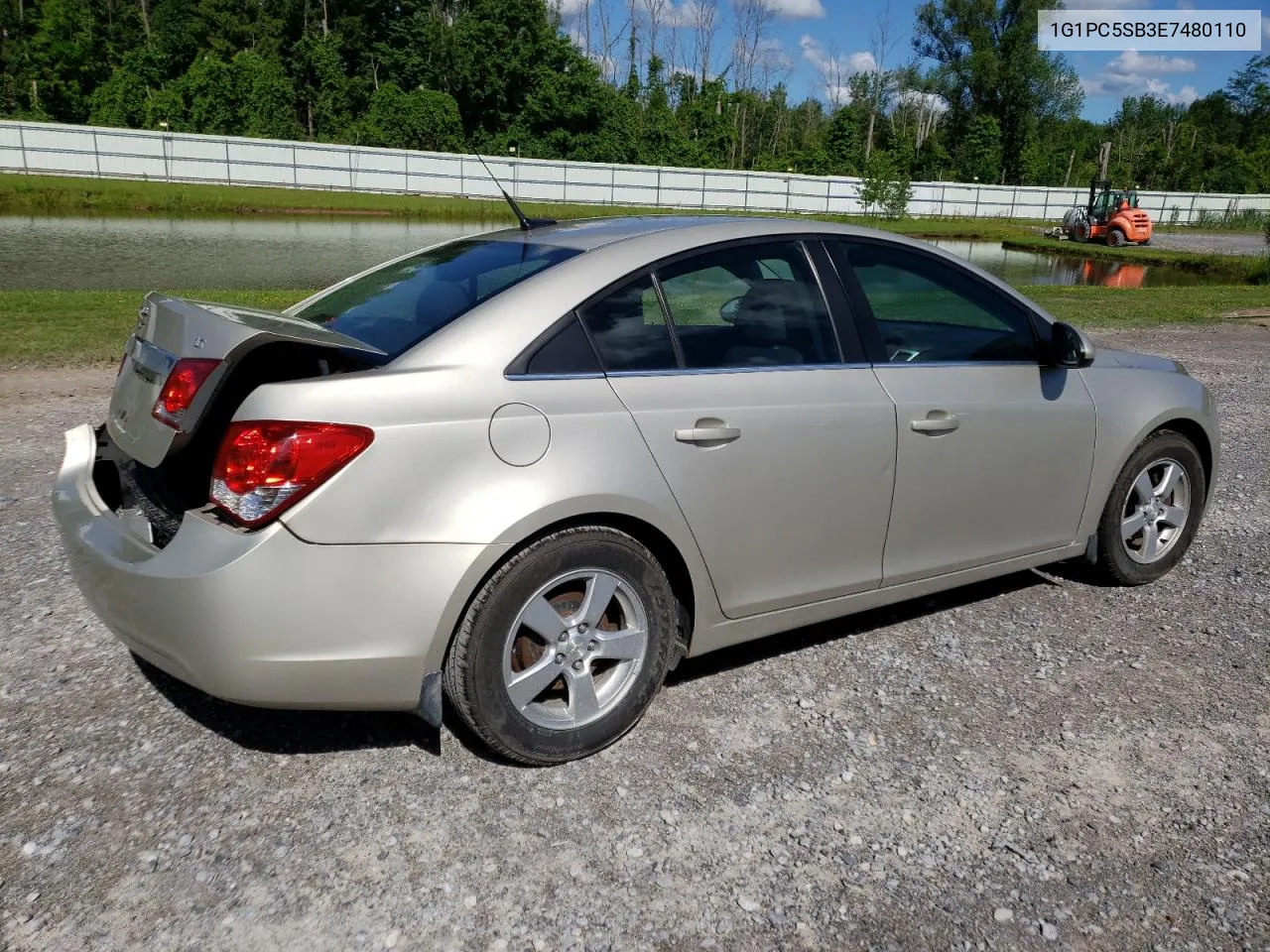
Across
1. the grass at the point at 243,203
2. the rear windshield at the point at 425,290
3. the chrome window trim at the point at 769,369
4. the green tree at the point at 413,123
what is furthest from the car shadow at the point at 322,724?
the green tree at the point at 413,123

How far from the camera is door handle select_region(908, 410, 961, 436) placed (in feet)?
12.7

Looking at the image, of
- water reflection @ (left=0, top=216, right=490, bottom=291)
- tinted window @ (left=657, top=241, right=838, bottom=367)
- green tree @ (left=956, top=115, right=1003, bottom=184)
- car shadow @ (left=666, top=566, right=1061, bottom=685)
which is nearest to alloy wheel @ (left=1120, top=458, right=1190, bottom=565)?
car shadow @ (left=666, top=566, right=1061, bottom=685)

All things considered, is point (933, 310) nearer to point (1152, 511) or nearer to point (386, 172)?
point (1152, 511)

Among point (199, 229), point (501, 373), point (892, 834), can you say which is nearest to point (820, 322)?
point (501, 373)

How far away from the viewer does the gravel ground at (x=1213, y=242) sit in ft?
134

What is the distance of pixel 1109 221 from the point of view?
4328 centimetres

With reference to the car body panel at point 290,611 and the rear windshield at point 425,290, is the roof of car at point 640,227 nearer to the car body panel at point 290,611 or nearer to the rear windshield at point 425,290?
the rear windshield at point 425,290

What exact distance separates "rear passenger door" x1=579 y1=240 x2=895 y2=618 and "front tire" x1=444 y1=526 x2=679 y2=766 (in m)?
0.29

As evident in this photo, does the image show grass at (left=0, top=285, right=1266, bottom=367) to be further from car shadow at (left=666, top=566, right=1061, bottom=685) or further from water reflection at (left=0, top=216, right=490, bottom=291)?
car shadow at (left=666, top=566, right=1061, bottom=685)

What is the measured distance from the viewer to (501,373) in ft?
10.1

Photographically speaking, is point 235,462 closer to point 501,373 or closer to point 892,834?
point 501,373

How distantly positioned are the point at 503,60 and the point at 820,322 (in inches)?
2617

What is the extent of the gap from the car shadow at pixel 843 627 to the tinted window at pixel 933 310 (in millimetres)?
1069

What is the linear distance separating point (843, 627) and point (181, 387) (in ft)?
8.91
